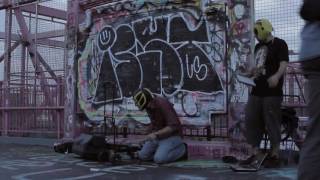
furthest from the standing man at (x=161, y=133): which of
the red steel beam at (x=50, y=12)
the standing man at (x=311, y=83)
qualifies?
the red steel beam at (x=50, y=12)

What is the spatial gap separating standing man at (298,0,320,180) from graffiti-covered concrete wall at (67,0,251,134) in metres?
5.58

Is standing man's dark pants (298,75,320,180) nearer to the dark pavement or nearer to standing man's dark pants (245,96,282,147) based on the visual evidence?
the dark pavement

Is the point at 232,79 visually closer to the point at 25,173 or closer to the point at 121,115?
the point at 121,115

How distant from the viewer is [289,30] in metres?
7.89

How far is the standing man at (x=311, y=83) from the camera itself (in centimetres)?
238

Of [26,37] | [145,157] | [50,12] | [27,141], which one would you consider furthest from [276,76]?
[26,37]

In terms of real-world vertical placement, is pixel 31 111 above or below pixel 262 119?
below

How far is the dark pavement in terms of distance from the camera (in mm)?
6470

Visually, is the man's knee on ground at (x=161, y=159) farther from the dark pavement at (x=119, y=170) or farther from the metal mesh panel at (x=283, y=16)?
the metal mesh panel at (x=283, y=16)

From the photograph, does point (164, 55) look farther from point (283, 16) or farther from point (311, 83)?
point (311, 83)

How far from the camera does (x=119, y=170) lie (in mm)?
7207

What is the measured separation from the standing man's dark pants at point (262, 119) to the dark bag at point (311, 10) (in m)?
4.32

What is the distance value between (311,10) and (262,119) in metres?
4.60

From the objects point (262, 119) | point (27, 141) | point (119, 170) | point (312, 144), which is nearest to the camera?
point (312, 144)
